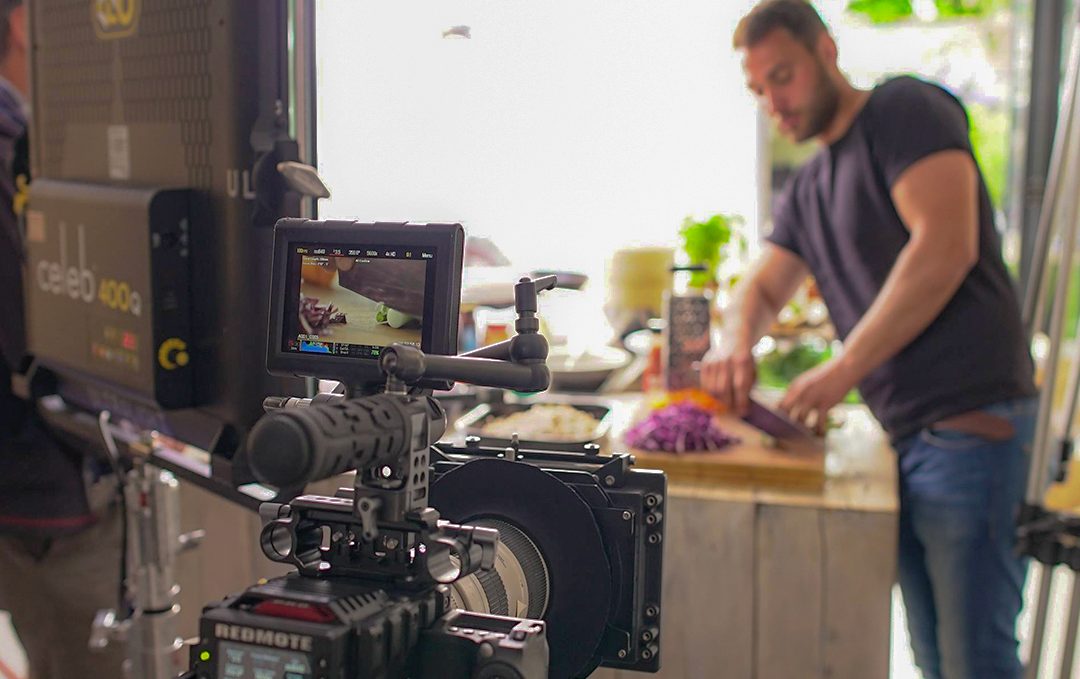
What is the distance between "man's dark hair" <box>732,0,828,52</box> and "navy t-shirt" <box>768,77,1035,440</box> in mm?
179

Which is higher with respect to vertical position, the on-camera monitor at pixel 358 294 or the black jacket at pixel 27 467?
the on-camera monitor at pixel 358 294

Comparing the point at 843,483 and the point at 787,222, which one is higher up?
the point at 787,222

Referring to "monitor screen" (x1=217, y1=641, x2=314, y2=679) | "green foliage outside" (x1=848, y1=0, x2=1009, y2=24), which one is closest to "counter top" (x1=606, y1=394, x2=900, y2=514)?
"monitor screen" (x1=217, y1=641, x2=314, y2=679)

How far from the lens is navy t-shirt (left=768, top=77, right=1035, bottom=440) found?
1.89m

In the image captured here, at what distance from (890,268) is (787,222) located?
368 mm

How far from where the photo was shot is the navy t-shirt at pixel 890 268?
74.4 inches

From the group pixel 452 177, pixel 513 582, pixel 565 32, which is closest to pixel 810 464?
pixel 452 177

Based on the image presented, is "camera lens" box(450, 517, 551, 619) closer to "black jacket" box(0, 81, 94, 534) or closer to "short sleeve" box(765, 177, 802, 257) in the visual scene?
"black jacket" box(0, 81, 94, 534)

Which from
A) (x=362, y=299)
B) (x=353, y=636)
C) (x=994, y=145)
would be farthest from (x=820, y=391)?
(x=994, y=145)

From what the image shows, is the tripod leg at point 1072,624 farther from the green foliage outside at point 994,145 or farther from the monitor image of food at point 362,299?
the green foliage outside at point 994,145

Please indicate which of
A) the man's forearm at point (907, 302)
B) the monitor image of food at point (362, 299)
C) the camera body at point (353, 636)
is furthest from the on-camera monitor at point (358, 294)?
the man's forearm at point (907, 302)

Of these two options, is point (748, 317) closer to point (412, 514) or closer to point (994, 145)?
point (412, 514)

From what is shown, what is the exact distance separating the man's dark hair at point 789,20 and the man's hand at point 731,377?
2.17ft

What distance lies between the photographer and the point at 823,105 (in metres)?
2.06
